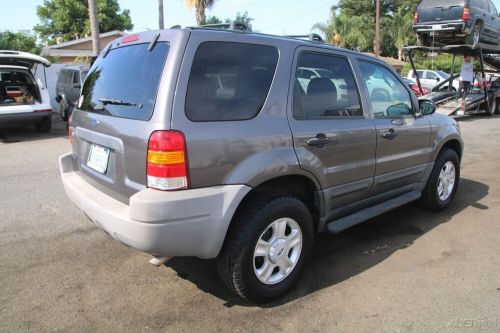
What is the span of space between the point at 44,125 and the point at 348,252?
378 inches

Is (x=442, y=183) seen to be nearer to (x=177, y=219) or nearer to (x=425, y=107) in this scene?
(x=425, y=107)

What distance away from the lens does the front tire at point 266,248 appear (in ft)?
9.53

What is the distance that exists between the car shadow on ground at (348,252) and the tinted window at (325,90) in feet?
4.21

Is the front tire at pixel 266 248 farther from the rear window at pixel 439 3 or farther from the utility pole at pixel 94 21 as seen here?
the utility pole at pixel 94 21

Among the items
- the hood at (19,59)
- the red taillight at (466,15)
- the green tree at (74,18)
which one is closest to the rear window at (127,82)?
the hood at (19,59)

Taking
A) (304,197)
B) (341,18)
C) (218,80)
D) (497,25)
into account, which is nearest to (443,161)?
(304,197)

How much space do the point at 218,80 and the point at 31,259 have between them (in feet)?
7.89

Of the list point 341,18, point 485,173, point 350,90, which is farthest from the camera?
point 341,18

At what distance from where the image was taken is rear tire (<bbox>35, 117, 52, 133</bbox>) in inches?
432

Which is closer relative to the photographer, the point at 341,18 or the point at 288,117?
the point at 288,117

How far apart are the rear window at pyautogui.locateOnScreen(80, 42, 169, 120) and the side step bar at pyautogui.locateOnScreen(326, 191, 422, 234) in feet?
5.99

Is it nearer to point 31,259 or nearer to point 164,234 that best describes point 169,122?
point 164,234

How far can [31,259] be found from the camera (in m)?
A: 3.81

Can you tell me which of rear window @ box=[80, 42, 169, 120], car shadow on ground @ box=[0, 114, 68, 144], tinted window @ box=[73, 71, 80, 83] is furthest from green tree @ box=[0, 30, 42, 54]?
rear window @ box=[80, 42, 169, 120]
